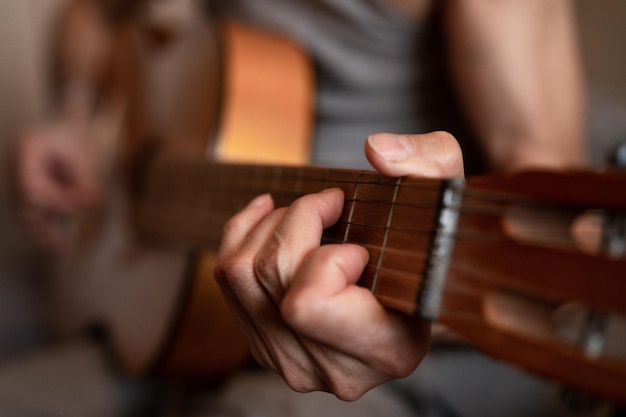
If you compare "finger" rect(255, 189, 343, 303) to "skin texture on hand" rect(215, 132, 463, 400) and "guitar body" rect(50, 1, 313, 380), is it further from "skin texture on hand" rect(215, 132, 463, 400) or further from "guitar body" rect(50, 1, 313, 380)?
"guitar body" rect(50, 1, 313, 380)

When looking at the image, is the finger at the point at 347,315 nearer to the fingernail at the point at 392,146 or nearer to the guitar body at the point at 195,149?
the fingernail at the point at 392,146

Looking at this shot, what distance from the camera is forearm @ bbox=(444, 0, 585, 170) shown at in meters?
0.63

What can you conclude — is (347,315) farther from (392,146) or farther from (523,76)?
(523,76)

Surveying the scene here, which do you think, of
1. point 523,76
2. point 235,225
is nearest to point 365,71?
point 523,76

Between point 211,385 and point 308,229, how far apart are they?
0.46m

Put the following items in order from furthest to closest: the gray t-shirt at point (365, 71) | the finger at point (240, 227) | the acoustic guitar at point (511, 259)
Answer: the gray t-shirt at point (365, 71) → the finger at point (240, 227) → the acoustic guitar at point (511, 259)

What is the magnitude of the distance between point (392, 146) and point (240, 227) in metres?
0.12

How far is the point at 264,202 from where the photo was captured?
0.40m

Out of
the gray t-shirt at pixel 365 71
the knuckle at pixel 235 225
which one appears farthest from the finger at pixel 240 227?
the gray t-shirt at pixel 365 71

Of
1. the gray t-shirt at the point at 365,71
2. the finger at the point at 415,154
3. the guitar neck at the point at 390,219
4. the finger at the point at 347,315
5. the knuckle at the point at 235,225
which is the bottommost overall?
the finger at the point at 347,315

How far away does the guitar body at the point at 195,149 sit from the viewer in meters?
0.66

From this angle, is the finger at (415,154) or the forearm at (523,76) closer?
the finger at (415,154)

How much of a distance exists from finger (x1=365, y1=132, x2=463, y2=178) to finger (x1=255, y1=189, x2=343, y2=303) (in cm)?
4

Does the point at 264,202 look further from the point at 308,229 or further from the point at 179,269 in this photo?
the point at 179,269
